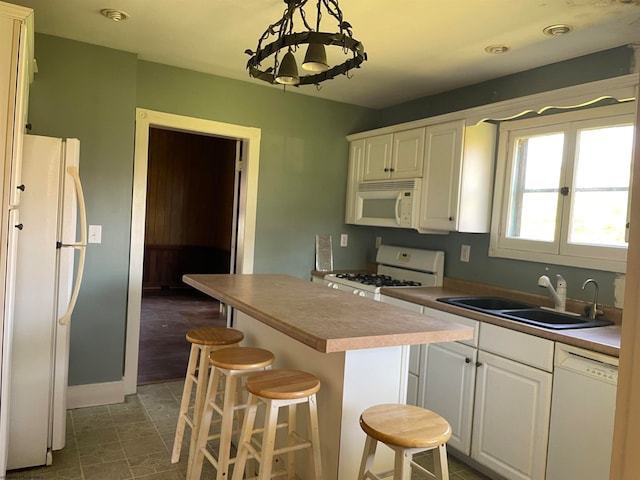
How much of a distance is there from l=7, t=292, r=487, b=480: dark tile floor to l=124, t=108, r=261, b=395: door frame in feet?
0.83

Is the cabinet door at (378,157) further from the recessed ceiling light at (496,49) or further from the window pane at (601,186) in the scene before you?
the window pane at (601,186)

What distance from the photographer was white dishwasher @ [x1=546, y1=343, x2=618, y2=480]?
6.63 feet

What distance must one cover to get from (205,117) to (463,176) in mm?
1960

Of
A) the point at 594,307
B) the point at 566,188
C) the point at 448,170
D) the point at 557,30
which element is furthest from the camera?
the point at 448,170

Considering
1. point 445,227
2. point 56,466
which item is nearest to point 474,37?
point 445,227

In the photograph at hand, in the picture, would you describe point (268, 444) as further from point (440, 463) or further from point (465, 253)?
point (465, 253)

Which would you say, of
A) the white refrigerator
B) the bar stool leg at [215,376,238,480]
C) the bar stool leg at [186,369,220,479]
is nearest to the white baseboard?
the white refrigerator

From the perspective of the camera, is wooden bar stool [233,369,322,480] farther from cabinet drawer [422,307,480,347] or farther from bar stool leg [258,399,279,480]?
cabinet drawer [422,307,480,347]

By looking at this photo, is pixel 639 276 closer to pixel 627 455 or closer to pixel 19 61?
pixel 627 455

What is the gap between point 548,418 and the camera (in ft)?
7.37

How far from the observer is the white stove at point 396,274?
11.8 feet

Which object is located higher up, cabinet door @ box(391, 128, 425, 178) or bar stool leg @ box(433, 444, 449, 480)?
cabinet door @ box(391, 128, 425, 178)

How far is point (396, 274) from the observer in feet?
13.2

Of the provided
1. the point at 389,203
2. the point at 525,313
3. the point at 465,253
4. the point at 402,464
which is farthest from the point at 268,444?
the point at 389,203
